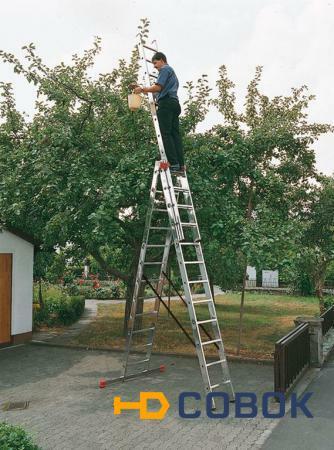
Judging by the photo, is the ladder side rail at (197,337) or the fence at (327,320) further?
the fence at (327,320)

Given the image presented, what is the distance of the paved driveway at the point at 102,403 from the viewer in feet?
21.5

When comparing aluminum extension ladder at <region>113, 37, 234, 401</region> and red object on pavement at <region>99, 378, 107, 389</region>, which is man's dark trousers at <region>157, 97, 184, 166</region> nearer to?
aluminum extension ladder at <region>113, 37, 234, 401</region>

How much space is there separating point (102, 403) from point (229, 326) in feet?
34.4

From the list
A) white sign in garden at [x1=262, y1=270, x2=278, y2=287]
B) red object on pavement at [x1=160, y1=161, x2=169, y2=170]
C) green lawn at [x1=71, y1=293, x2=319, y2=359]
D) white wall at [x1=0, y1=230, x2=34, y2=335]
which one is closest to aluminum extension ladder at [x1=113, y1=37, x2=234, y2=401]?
red object on pavement at [x1=160, y1=161, x2=169, y2=170]

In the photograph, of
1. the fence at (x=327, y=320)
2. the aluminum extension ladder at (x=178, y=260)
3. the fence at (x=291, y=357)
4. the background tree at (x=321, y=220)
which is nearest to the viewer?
the aluminum extension ladder at (x=178, y=260)

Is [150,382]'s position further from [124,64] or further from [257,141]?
[124,64]

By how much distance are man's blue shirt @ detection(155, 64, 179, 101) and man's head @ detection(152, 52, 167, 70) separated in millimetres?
245

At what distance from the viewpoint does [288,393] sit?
8.62 meters

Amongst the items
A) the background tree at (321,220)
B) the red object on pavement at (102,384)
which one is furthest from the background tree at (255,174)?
the red object on pavement at (102,384)

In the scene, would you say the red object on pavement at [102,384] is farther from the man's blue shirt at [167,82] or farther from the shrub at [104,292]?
the shrub at [104,292]

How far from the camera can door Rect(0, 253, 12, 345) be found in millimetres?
13438

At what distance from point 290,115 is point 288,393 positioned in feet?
24.4

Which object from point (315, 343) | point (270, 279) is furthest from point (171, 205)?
point (270, 279)

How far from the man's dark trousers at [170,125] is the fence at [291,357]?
3.90 m
